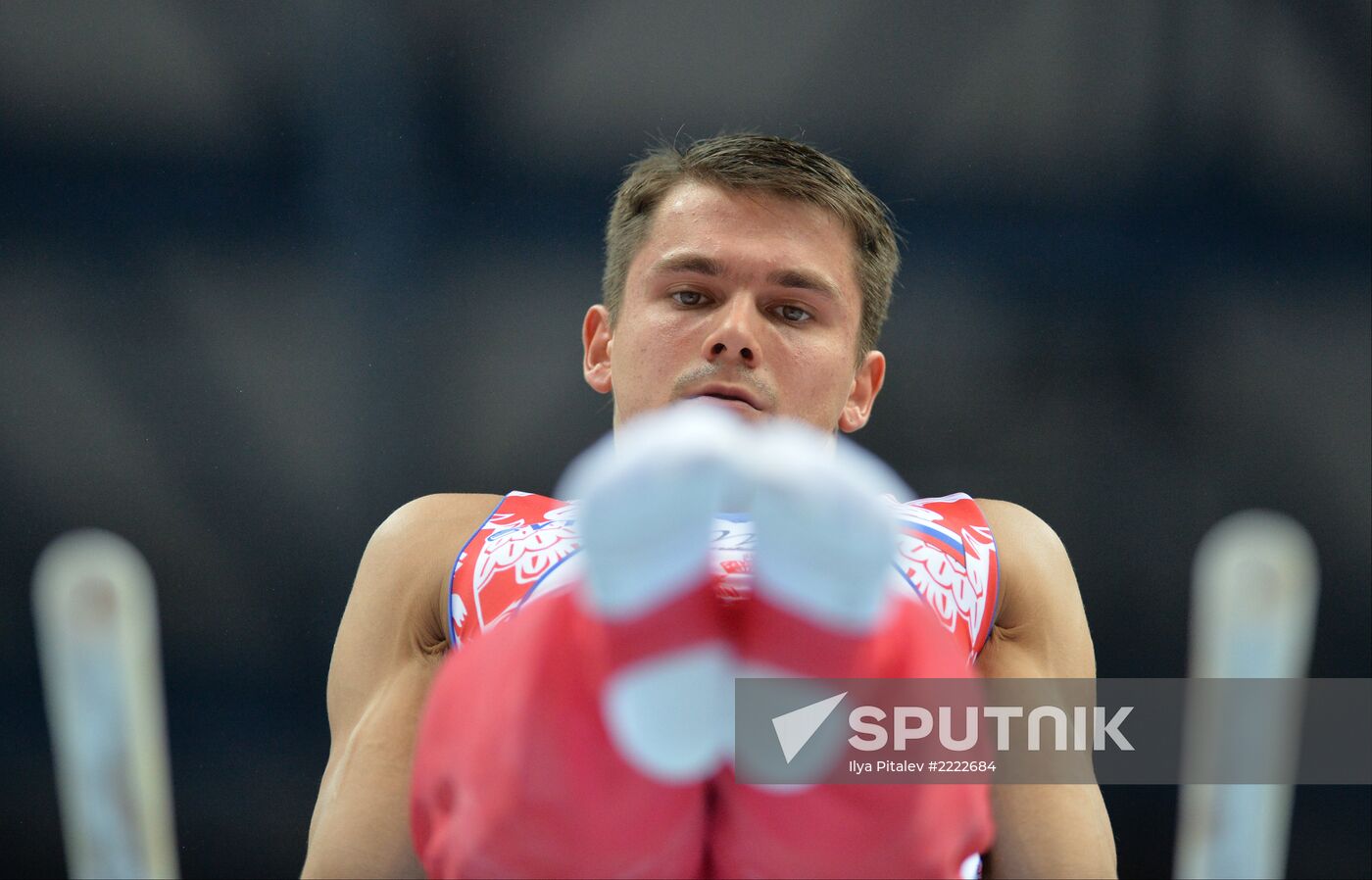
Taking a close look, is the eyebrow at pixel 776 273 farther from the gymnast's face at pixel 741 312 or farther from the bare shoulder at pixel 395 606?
the bare shoulder at pixel 395 606

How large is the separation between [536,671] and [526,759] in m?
0.05

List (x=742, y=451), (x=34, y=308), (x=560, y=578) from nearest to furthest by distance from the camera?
(x=742, y=451) < (x=560, y=578) < (x=34, y=308)

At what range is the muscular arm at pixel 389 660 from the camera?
96 cm

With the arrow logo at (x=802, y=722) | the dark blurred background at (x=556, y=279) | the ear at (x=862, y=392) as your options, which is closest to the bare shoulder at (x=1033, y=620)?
the ear at (x=862, y=392)

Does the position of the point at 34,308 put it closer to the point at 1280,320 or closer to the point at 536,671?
the point at 536,671

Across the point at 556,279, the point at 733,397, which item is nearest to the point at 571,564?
the point at 733,397

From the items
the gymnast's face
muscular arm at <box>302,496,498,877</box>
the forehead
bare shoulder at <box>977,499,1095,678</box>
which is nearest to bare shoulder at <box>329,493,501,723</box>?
muscular arm at <box>302,496,498,877</box>

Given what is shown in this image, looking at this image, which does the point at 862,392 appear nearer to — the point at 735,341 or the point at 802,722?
the point at 735,341

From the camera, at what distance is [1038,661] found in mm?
1019

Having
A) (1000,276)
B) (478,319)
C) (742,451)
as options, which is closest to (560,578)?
(742,451)

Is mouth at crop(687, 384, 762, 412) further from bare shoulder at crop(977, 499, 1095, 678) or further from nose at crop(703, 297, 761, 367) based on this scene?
bare shoulder at crop(977, 499, 1095, 678)

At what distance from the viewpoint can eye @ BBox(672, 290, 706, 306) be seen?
1071 millimetres

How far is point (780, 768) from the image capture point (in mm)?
660

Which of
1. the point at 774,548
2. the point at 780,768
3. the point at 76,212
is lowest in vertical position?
the point at 780,768
